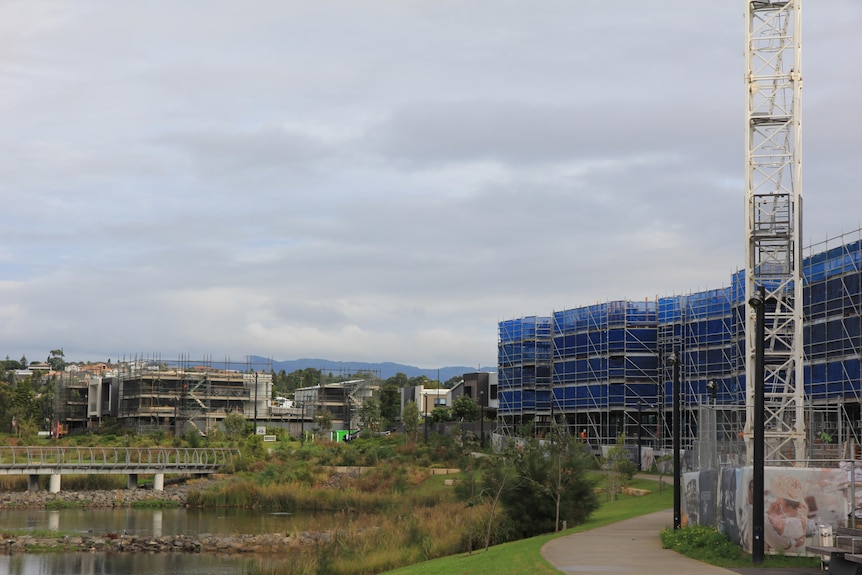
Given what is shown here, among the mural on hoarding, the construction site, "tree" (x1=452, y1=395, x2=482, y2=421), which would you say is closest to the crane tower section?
the construction site

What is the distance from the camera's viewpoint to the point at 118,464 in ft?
221

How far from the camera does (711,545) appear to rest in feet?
76.4

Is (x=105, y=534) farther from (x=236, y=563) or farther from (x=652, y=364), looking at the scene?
(x=652, y=364)

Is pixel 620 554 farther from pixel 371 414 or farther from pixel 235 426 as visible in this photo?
pixel 371 414

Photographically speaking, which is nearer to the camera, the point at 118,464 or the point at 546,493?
the point at 546,493

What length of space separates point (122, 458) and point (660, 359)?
39455mm

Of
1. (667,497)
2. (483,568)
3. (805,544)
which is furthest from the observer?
(667,497)

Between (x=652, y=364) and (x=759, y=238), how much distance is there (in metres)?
27.1

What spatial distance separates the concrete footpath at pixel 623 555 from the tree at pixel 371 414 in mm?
81821

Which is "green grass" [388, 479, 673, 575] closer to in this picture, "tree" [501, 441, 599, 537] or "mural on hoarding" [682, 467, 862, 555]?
"tree" [501, 441, 599, 537]

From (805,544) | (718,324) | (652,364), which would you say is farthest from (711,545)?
(652,364)

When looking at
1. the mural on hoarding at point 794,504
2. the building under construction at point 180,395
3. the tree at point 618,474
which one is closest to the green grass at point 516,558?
the tree at point 618,474

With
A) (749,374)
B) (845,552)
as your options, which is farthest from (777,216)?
(845,552)

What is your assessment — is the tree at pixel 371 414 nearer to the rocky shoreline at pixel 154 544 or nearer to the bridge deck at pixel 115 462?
the bridge deck at pixel 115 462
